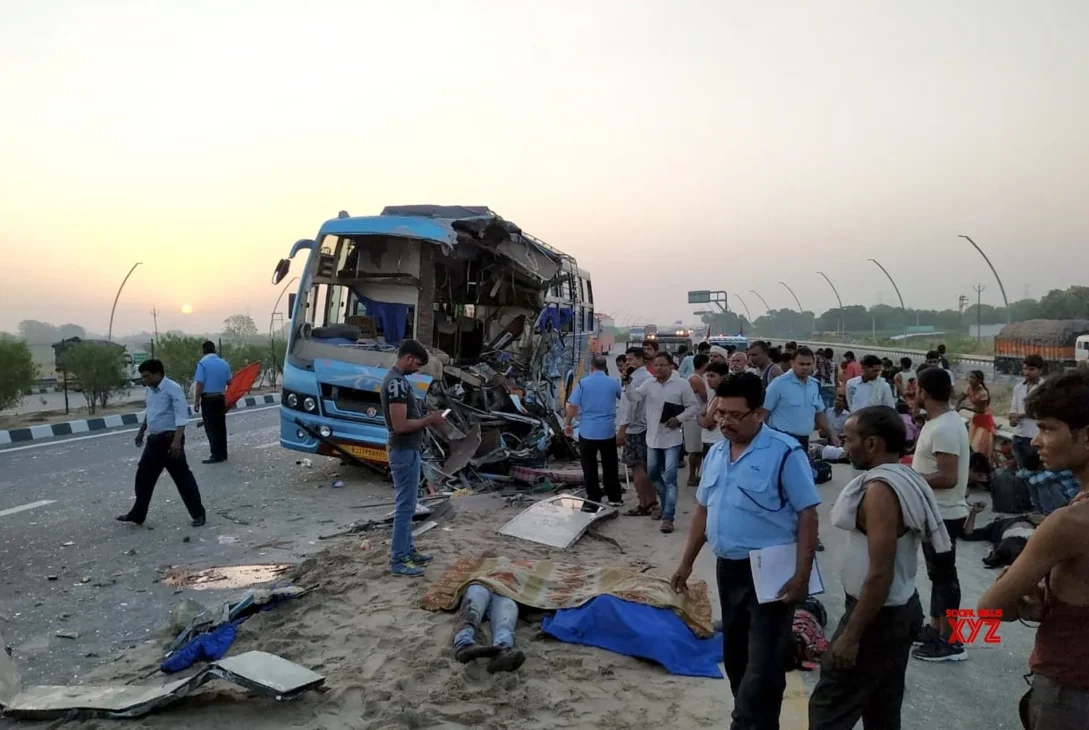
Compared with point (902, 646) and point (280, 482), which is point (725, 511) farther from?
point (280, 482)

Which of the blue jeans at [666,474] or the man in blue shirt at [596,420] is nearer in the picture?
the blue jeans at [666,474]

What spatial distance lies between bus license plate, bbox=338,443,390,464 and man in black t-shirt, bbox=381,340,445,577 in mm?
3422

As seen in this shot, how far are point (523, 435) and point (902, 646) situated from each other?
7705mm

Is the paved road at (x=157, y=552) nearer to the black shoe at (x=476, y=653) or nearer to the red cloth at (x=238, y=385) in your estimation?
the red cloth at (x=238, y=385)

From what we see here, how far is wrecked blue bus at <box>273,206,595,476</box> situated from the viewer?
9.15 meters

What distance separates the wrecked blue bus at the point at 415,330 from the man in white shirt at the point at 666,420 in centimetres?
264

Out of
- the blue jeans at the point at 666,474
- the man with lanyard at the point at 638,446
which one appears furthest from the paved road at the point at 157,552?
the man with lanyard at the point at 638,446

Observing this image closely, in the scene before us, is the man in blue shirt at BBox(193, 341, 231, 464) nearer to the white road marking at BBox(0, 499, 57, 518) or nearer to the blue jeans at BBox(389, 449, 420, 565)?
the white road marking at BBox(0, 499, 57, 518)

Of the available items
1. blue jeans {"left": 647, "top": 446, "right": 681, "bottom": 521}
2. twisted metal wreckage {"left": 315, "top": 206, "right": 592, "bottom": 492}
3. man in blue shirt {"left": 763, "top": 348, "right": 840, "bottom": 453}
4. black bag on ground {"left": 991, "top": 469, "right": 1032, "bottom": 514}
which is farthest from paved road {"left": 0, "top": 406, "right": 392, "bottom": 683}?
black bag on ground {"left": 991, "top": 469, "right": 1032, "bottom": 514}

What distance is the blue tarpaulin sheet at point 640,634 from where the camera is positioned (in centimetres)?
418

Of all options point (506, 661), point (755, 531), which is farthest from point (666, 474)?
point (755, 531)

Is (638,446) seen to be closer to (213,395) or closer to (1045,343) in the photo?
(213,395)

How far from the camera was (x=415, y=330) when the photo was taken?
1000cm

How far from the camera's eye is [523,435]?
33.5ft
